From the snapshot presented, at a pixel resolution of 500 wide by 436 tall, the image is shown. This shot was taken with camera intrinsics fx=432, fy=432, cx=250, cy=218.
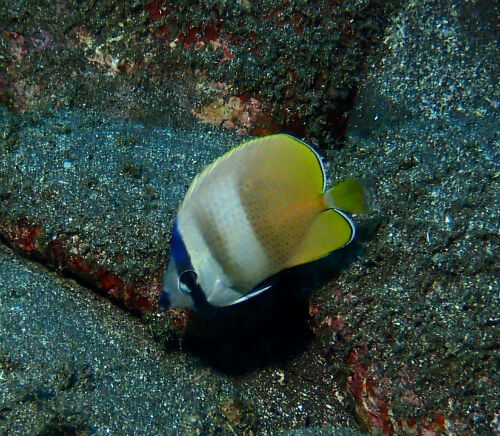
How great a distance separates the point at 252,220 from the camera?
2160 millimetres

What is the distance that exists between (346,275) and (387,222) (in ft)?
1.59

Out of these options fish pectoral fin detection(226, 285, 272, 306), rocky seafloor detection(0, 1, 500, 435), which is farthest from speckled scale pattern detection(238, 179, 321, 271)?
rocky seafloor detection(0, 1, 500, 435)

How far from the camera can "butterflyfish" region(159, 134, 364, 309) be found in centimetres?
214

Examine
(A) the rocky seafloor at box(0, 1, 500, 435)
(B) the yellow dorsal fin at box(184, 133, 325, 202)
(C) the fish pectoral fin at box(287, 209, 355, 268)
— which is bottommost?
(A) the rocky seafloor at box(0, 1, 500, 435)

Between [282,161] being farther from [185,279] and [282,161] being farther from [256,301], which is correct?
[256,301]

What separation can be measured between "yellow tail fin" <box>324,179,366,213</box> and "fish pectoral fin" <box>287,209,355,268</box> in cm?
5

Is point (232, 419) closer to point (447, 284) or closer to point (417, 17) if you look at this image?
point (447, 284)

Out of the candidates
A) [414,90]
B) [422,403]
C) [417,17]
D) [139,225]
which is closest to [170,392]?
[139,225]

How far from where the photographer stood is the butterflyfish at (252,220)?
2145mm

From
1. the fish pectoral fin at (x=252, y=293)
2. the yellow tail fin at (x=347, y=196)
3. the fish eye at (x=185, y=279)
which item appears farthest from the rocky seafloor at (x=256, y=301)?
the fish eye at (x=185, y=279)

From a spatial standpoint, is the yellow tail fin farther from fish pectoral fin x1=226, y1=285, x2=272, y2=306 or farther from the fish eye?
the fish eye

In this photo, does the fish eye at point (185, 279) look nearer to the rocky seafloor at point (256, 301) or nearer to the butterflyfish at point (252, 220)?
the butterflyfish at point (252, 220)

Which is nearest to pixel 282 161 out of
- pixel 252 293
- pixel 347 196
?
pixel 347 196

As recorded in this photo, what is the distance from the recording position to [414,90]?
393cm
